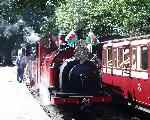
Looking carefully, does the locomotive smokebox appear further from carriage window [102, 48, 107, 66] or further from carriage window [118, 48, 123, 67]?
carriage window [102, 48, 107, 66]

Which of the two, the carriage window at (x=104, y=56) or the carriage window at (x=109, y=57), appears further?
the carriage window at (x=104, y=56)

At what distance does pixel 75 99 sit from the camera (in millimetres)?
14195

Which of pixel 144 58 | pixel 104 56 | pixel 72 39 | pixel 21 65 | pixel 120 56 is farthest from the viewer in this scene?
pixel 21 65

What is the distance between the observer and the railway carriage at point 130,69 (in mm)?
15305

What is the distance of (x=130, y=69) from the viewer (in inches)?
657

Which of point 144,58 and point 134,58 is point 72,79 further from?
point 134,58

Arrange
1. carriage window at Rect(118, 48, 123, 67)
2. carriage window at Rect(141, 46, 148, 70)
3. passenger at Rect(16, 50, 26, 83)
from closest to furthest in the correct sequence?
carriage window at Rect(141, 46, 148, 70), carriage window at Rect(118, 48, 123, 67), passenger at Rect(16, 50, 26, 83)

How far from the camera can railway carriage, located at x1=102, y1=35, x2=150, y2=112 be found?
15305 mm

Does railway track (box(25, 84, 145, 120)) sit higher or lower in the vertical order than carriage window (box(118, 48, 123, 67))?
lower

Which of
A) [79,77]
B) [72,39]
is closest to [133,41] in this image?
[72,39]

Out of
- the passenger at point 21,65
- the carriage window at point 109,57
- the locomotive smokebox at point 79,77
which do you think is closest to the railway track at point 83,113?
the locomotive smokebox at point 79,77

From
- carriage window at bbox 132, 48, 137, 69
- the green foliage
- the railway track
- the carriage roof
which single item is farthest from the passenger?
carriage window at bbox 132, 48, 137, 69

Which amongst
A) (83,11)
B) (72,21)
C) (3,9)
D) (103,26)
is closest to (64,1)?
(72,21)

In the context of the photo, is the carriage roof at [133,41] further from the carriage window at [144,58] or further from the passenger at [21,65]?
the passenger at [21,65]
